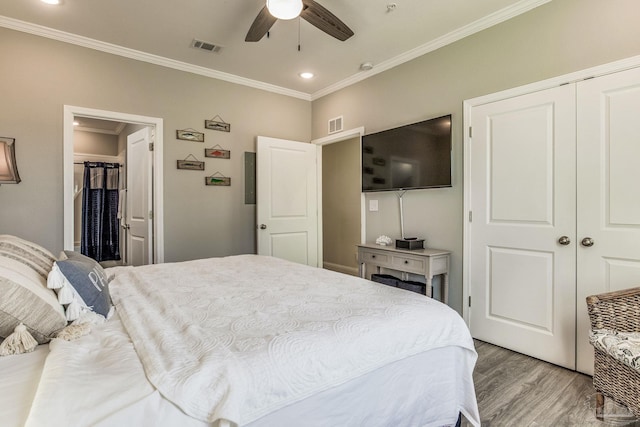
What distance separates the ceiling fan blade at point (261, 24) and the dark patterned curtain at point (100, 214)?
178 inches

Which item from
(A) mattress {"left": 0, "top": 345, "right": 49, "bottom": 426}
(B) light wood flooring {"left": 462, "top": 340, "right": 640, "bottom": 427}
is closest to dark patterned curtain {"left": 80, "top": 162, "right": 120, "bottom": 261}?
(A) mattress {"left": 0, "top": 345, "right": 49, "bottom": 426}

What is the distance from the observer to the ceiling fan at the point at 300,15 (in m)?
2.01

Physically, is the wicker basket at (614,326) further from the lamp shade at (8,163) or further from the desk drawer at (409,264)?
the lamp shade at (8,163)

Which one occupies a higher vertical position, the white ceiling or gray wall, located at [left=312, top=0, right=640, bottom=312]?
the white ceiling

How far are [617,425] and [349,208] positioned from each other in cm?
427

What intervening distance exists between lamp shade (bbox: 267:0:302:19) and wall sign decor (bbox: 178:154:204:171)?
2.13m

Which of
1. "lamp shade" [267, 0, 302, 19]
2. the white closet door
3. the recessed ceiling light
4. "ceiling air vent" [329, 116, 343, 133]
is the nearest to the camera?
"lamp shade" [267, 0, 302, 19]

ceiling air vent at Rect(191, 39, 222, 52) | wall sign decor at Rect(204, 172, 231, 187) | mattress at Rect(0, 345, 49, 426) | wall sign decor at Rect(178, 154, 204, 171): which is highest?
ceiling air vent at Rect(191, 39, 222, 52)

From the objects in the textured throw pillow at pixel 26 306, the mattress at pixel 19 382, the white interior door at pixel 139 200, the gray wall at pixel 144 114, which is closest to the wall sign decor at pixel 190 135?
the gray wall at pixel 144 114

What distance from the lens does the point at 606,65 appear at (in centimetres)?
219

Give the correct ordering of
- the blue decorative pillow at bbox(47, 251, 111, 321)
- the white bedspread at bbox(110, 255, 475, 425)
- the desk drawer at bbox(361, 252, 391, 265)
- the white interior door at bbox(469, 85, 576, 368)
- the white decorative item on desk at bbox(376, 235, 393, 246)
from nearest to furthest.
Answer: the white bedspread at bbox(110, 255, 475, 425)
the blue decorative pillow at bbox(47, 251, 111, 321)
the white interior door at bbox(469, 85, 576, 368)
the desk drawer at bbox(361, 252, 391, 265)
the white decorative item on desk at bbox(376, 235, 393, 246)

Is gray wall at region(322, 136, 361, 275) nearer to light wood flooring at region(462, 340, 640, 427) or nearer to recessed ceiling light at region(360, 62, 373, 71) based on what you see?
recessed ceiling light at region(360, 62, 373, 71)

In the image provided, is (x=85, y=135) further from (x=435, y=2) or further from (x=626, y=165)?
(x=626, y=165)

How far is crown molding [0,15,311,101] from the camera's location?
9.44ft
